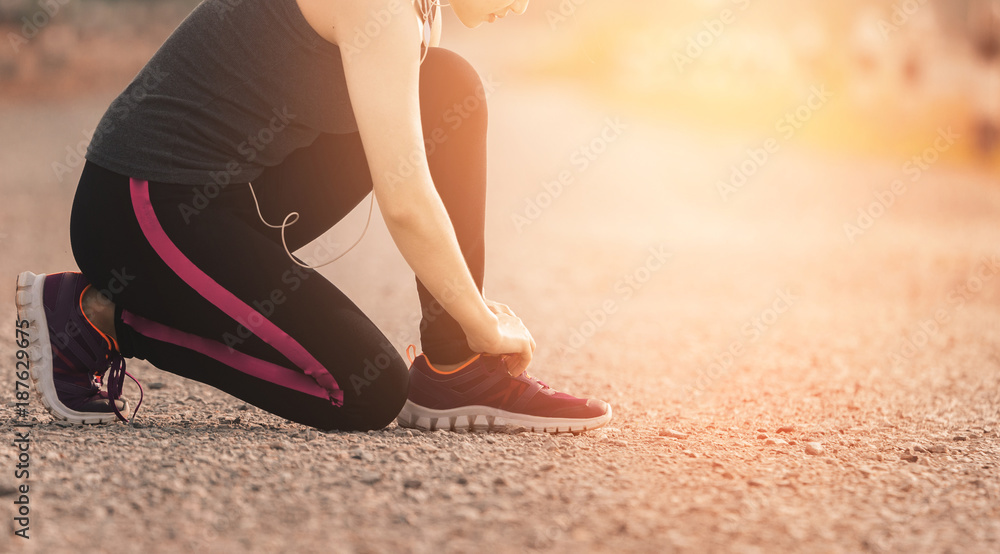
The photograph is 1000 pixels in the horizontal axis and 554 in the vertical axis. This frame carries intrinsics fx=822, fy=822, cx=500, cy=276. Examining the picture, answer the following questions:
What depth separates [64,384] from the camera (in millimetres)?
2088

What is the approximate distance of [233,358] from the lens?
2.04m

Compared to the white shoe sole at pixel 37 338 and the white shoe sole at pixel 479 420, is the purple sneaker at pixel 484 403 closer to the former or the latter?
the white shoe sole at pixel 479 420

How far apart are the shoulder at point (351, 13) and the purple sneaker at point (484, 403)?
0.90 metres

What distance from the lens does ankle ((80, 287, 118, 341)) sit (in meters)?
2.07

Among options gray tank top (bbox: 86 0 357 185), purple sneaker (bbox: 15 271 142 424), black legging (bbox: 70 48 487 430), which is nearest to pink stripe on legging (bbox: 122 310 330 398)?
black legging (bbox: 70 48 487 430)

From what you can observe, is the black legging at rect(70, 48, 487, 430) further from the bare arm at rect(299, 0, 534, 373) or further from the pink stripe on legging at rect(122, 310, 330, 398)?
the bare arm at rect(299, 0, 534, 373)

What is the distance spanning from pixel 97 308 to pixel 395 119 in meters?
0.96

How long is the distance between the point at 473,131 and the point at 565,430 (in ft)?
2.74

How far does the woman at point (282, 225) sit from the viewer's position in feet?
5.89

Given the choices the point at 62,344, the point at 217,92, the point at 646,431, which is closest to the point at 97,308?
the point at 62,344

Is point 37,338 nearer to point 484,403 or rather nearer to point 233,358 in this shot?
point 233,358

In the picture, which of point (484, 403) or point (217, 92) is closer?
point (217, 92)

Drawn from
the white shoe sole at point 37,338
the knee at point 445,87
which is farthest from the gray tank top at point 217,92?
the white shoe sole at point 37,338

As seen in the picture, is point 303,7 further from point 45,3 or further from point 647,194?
point 45,3
